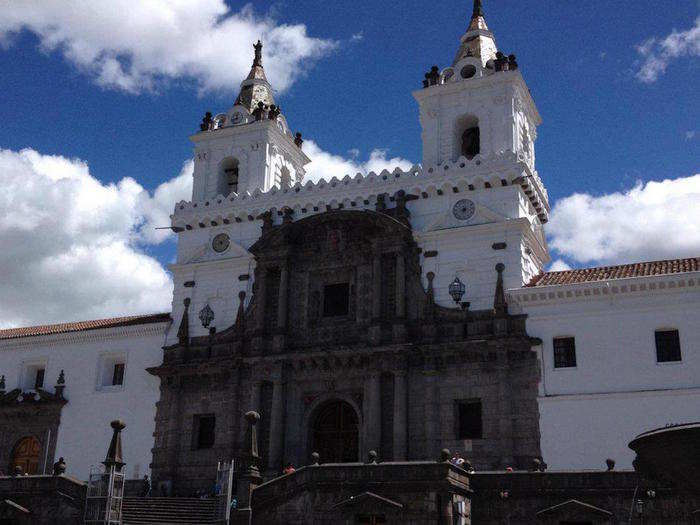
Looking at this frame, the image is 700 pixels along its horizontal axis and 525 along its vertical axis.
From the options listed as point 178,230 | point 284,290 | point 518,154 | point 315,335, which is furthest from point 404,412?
point 178,230

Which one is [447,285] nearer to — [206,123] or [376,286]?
[376,286]

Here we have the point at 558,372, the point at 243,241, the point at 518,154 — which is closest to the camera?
the point at 558,372

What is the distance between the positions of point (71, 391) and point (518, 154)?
23.5 metres

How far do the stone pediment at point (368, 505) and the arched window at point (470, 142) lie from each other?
17708 millimetres

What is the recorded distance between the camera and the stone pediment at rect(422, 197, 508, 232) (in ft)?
113

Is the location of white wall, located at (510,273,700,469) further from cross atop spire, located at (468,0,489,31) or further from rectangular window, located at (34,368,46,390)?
rectangular window, located at (34,368,46,390)

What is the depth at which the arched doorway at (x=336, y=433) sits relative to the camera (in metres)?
34.3

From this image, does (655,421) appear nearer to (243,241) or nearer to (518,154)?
(518,154)

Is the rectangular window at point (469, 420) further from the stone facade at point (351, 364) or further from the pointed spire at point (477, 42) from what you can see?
the pointed spire at point (477, 42)

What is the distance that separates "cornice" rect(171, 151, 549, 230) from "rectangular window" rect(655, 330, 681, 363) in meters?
8.28

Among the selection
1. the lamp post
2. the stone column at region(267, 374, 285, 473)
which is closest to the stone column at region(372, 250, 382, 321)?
the lamp post

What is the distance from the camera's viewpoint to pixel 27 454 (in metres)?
40.8

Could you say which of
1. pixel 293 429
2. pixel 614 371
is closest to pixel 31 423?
pixel 293 429

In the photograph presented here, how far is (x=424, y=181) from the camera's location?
36125mm
